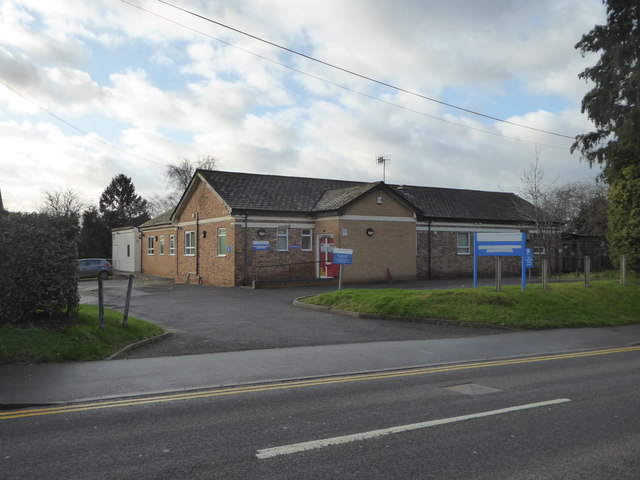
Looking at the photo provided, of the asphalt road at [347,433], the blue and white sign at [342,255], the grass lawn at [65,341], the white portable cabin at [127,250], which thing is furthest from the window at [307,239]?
the asphalt road at [347,433]

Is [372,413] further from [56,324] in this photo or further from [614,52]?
[614,52]

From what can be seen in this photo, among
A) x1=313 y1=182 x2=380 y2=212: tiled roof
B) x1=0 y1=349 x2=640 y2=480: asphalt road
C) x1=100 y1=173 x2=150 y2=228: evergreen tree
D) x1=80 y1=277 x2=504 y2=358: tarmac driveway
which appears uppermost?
x1=100 y1=173 x2=150 y2=228: evergreen tree

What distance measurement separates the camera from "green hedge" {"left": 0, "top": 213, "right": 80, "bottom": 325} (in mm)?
10008

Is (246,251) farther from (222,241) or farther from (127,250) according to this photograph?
(127,250)

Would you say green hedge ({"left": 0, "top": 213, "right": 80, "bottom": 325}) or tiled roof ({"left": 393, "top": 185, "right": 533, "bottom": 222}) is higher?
tiled roof ({"left": 393, "top": 185, "right": 533, "bottom": 222})

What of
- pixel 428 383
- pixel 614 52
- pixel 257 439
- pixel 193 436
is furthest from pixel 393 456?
pixel 614 52

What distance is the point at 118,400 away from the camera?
6.98 metres

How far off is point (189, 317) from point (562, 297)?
1164 centimetres

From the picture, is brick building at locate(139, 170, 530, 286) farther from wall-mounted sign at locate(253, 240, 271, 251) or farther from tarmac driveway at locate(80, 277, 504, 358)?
tarmac driveway at locate(80, 277, 504, 358)

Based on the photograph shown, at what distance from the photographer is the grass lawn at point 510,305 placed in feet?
48.8

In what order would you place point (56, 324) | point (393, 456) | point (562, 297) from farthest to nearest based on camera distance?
point (562, 297) < point (56, 324) < point (393, 456)

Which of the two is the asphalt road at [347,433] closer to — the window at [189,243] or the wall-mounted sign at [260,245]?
the wall-mounted sign at [260,245]

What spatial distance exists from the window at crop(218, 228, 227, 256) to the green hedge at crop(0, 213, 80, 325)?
17.1m

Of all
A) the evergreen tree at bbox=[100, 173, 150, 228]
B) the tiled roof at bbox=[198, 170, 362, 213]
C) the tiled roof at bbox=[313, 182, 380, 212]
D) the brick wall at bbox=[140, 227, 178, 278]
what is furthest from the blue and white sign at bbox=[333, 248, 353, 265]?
the evergreen tree at bbox=[100, 173, 150, 228]
